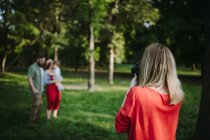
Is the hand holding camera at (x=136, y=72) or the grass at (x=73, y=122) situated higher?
the hand holding camera at (x=136, y=72)

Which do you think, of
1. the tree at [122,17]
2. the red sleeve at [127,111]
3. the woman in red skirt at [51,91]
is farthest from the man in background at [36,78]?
the tree at [122,17]

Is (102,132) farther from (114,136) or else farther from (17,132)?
(17,132)

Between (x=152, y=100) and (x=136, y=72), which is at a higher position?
(x=136, y=72)

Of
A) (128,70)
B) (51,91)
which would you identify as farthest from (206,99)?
(51,91)

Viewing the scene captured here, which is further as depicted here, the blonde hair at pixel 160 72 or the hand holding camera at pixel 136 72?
the hand holding camera at pixel 136 72

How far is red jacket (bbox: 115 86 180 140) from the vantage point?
344cm

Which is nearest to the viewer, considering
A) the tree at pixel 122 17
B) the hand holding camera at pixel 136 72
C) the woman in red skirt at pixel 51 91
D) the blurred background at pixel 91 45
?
the hand holding camera at pixel 136 72

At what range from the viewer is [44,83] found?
1231cm

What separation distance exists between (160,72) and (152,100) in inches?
11.2

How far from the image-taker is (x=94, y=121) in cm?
1214

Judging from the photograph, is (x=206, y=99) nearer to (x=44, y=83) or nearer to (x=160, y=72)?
(x=160, y=72)

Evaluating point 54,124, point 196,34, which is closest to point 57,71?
point 54,124

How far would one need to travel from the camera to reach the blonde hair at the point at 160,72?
3.51 metres

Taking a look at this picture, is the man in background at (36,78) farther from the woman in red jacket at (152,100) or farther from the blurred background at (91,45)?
the woman in red jacket at (152,100)
